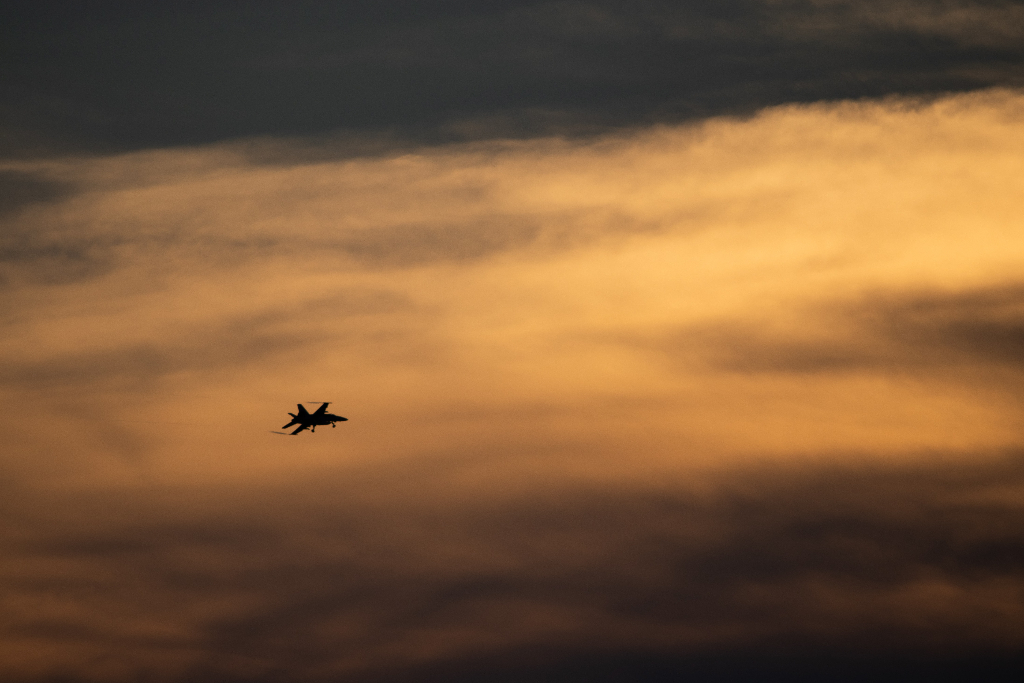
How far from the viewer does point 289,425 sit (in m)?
151

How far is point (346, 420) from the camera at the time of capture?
159875 millimetres

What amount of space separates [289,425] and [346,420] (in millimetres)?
11553
